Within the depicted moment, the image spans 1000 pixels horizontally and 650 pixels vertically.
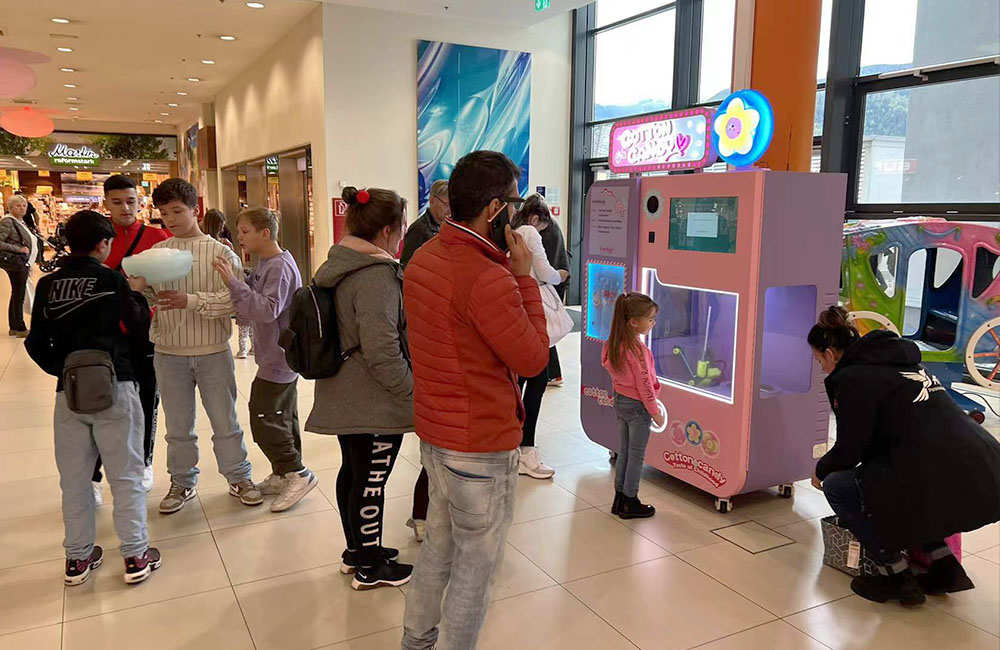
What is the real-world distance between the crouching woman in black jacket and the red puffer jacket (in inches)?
55.3

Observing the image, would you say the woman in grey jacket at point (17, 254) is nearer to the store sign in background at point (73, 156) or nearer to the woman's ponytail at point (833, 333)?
the woman's ponytail at point (833, 333)

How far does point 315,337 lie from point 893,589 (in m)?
2.34

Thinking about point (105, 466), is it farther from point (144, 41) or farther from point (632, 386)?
point (144, 41)

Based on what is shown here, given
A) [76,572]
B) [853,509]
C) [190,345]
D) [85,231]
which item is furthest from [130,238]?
[853,509]

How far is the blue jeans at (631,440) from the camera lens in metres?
3.30

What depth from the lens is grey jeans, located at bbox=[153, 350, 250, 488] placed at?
129 inches

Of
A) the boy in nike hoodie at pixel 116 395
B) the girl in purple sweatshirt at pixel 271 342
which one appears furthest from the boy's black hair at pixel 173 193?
the boy in nike hoodie at pixel 116 395

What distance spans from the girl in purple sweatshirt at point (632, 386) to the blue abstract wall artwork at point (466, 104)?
228 inches

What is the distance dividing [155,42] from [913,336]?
10033 mm

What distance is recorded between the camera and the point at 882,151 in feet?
19.4

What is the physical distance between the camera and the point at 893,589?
2689 mm

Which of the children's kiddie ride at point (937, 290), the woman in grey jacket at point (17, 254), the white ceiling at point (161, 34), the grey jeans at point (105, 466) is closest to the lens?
the grey jeans at point (105, 466)

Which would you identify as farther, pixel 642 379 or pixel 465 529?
pixel 642 379

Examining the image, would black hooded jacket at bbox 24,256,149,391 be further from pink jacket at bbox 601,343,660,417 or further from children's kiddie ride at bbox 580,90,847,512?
children's kiddie ride at bbox 580,90,847,512
